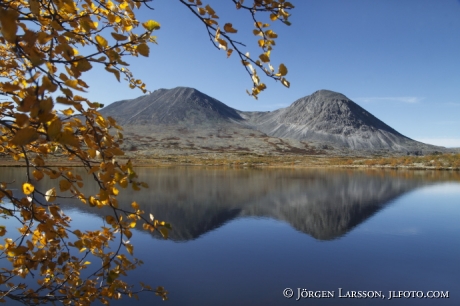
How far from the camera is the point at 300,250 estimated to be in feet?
41.7

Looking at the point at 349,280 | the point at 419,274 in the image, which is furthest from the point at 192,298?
the point at 419,274

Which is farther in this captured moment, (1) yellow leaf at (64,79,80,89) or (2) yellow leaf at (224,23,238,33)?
(2) yellow leaf at (224,23,238,33)

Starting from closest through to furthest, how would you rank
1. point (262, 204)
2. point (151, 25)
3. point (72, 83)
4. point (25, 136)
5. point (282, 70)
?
1. point (25, 136)
2. point (72, 83)
3. point (151, 25)
4. point (282, 70)
5. point (262, 204)

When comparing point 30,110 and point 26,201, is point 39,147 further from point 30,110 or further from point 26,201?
point 30,110

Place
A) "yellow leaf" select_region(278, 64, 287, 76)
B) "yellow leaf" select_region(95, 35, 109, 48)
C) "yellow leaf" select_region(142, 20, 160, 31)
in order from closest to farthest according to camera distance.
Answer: "yellow leaf" select_region(95, 35, 109, 48) → "yellow leaf" select_region(142, 20, 160, 31) → "yellow leaf" select_region(278, 64, 287, 76)

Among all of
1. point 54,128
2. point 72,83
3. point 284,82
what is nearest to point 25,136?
point 54,128

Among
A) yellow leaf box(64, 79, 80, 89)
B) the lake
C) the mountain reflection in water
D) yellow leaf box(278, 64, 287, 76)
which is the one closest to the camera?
yellow leaf box(64, 79, 80, 89)

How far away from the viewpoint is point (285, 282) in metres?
9.34

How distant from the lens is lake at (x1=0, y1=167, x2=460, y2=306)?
347 inches

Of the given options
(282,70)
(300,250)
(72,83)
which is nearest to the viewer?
(72,83)

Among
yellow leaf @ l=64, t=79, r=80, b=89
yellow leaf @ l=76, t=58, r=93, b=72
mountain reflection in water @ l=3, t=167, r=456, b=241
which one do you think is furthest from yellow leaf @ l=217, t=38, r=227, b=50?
mountain reflection in water @ l=3, t=167, r=456, b=241

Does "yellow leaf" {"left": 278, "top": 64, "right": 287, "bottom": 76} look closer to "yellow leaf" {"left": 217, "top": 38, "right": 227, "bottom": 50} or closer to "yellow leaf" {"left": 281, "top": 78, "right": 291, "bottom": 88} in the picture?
"yellow leaf" {"left": 281, "top": 78, "right": 291, "bottom": 88}

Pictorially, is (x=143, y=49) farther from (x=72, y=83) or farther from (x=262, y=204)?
(x=262, y=204)

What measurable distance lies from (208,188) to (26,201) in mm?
27522
